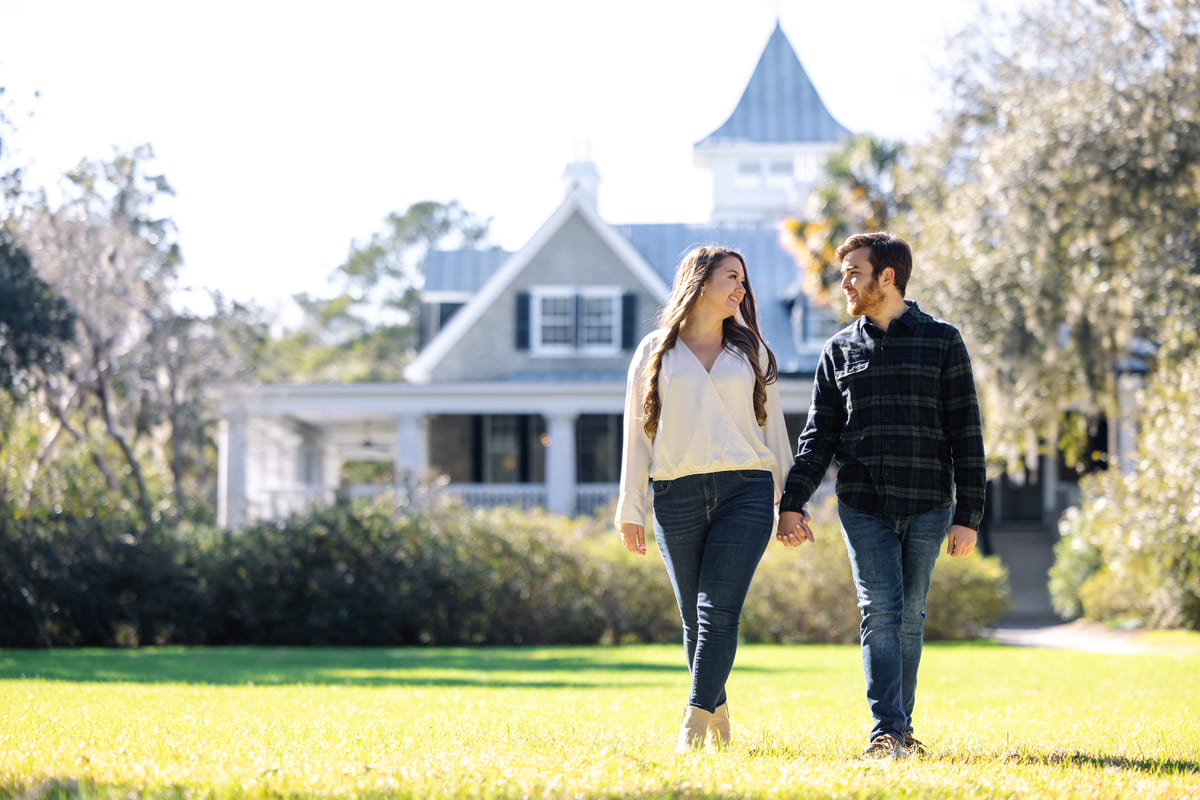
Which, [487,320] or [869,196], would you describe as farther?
[487,320]

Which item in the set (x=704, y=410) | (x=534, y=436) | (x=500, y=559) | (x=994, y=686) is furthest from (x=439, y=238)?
(x=704, y=410)

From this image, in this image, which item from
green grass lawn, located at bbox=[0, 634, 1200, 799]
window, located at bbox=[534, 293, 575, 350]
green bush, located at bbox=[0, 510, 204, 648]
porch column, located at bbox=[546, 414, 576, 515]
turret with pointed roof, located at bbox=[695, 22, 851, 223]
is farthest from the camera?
turret with pointed roof, located at bbox=[695, 22, 851, 223]

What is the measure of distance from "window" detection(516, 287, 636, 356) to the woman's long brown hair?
20.2 metres

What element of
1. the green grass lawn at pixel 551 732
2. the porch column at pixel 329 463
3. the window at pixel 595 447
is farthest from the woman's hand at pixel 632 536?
the porch column at pixel 329 463

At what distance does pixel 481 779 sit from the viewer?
402cm

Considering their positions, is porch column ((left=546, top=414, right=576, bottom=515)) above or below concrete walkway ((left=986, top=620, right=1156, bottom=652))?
above

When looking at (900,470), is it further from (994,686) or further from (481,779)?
(994,686)

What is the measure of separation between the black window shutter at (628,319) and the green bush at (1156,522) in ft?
31.5

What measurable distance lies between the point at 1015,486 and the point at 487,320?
12.1 m

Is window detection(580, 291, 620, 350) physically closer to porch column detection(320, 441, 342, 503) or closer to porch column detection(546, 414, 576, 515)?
porch column detection(546, 414, 576, 515)

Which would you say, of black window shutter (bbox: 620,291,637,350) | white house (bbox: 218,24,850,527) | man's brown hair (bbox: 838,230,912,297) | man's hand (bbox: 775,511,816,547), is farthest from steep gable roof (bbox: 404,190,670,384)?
man's hand (bbox: 775,511,816,547)

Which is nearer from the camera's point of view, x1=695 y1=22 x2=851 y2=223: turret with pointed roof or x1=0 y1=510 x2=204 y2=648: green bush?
x1=0 y1=510 x2=204 y2=648: green bush

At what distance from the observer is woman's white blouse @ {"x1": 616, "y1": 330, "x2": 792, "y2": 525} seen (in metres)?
4.95

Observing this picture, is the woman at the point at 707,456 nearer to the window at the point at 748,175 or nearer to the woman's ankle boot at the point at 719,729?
the woman's ankle boot at the point at 719,729
